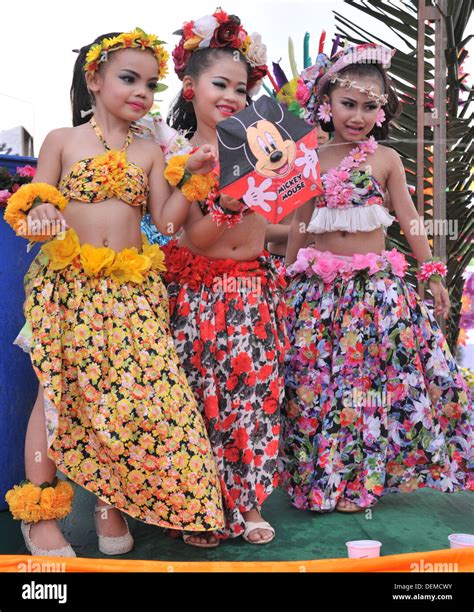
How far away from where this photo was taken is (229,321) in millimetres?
2592

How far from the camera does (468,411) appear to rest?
3.01 metres

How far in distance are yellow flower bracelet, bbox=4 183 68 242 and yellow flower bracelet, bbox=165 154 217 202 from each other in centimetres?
38

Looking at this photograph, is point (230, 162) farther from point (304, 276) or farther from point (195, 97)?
point (304, 276)

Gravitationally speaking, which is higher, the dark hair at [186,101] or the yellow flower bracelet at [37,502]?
the dark hair at [186,101]

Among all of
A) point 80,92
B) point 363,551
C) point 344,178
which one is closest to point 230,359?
point 363,551

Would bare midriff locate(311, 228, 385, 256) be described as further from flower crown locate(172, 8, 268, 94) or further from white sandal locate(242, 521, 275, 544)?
white sandal locate(242, 521, 275, 544)

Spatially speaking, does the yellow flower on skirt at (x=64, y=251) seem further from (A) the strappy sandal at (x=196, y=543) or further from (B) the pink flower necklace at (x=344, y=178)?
(B) the pink flower necklace at (x=344, y=178)

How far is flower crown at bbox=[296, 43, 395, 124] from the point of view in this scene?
2.96 meters

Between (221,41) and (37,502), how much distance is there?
5.44 feet

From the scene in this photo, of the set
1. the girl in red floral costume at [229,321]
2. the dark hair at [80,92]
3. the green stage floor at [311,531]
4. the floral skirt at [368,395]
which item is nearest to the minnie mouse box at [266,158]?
the girl in red floral costume at [229,321]

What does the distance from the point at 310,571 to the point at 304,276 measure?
1.43m

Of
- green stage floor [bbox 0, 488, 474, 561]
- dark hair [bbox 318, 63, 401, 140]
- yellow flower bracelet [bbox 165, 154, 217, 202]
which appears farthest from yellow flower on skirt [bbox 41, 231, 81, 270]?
dark hair [bbox 318, 63, 401, 140]

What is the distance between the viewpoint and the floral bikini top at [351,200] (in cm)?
294
